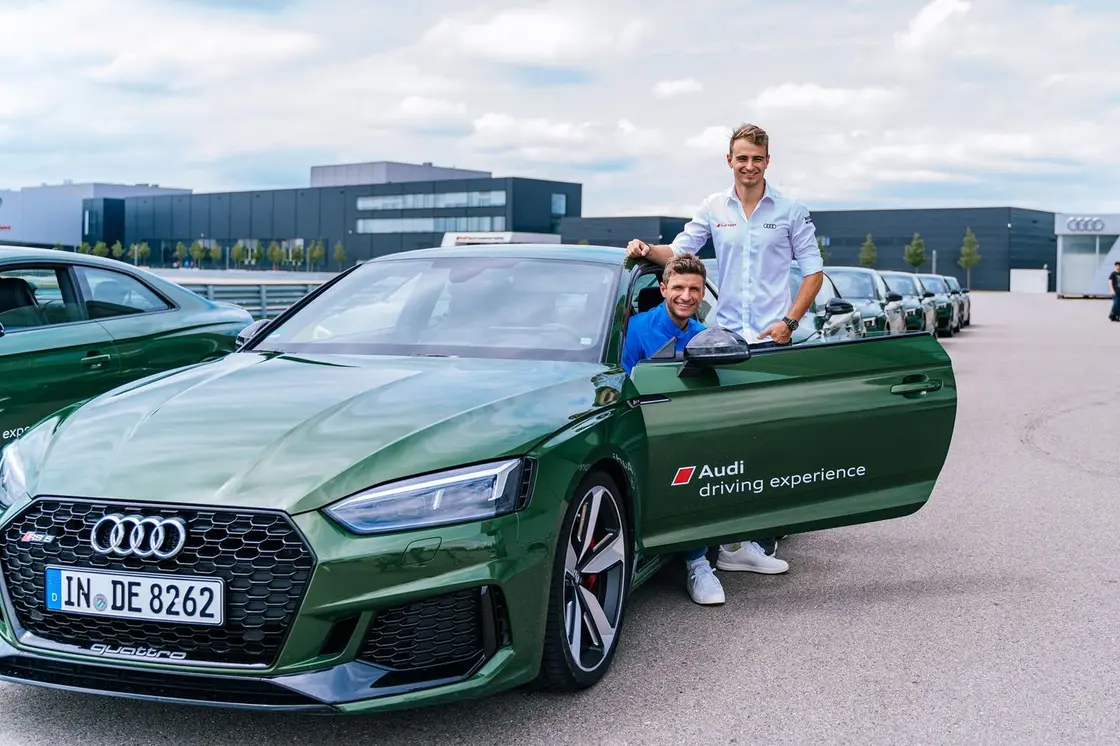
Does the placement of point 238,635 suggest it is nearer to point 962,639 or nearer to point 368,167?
point 962,639

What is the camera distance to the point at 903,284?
25.8 metres

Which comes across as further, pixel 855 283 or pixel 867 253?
pixel 867 253

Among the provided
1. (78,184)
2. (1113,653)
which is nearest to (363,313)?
(1113,653)

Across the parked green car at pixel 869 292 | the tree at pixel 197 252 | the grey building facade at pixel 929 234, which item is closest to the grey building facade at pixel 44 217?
the tree at pixel 197 252

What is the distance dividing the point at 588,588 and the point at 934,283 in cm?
2937

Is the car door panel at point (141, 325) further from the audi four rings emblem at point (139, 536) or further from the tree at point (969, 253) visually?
the tree at point (969, 253)

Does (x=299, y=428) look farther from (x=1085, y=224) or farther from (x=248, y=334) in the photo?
(x=1085, y=224)

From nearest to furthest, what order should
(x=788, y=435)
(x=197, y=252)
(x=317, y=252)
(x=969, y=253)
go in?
1. (x=788, y=435)
2. (x=969, y=253)
3. (x=317, y=252)
4. (x=197, y=252)

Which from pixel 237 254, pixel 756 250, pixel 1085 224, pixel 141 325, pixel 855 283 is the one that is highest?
pixel 1085 224

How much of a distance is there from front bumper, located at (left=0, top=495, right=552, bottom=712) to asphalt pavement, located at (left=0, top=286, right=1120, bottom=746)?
34 centimetres

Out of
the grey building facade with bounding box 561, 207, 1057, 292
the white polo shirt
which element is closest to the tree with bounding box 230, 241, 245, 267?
Result: the grey building facade with bounding box 561, 207, 1057, 292

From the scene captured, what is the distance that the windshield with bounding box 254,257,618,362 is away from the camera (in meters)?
4.64

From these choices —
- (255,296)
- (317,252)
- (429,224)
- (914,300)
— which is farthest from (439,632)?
(317,252)

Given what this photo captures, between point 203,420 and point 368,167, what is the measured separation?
15782 cm
